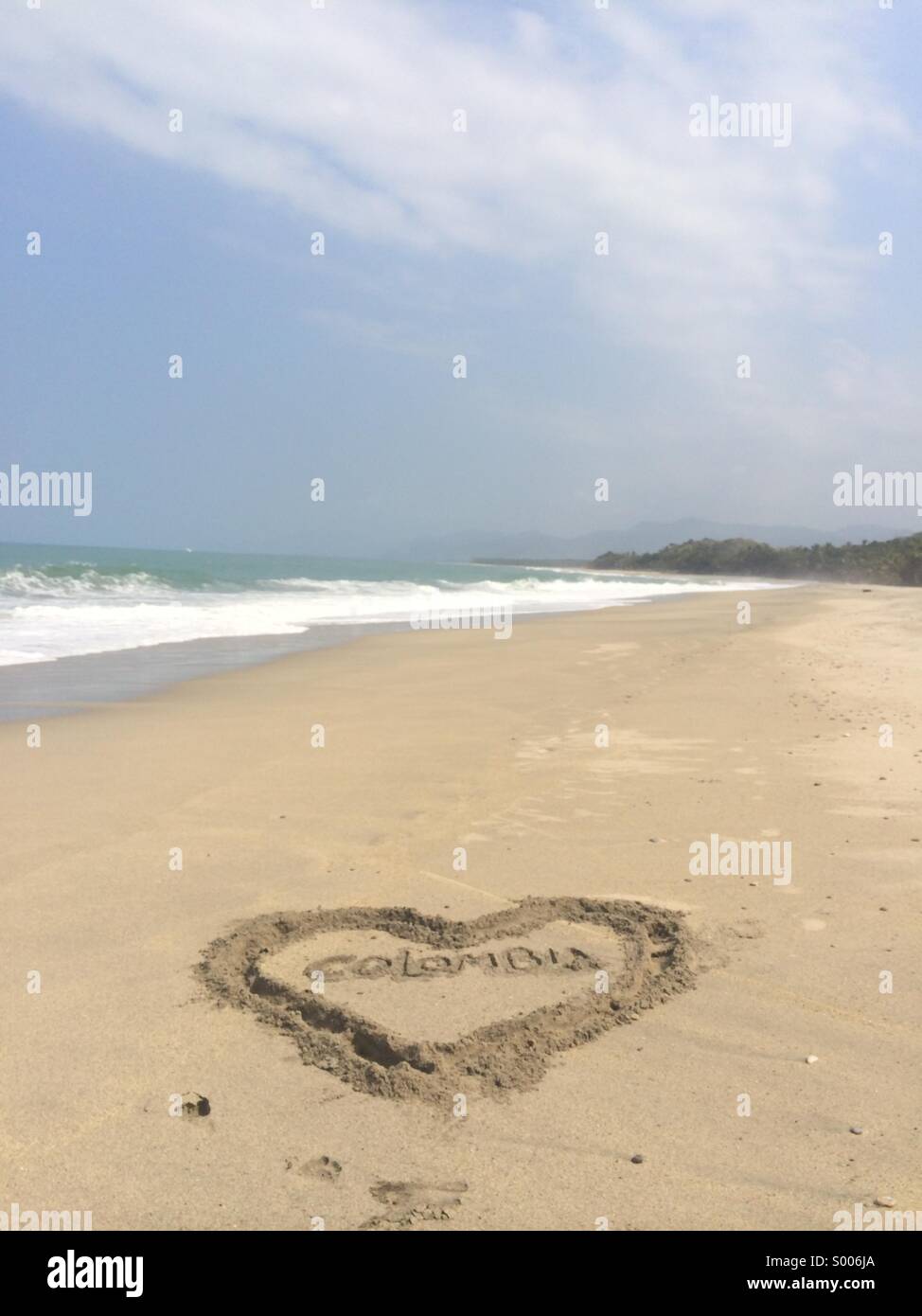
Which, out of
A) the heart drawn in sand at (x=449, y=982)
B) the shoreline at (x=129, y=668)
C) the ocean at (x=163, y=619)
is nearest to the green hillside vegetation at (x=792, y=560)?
the ocean at (x=163, y=619)

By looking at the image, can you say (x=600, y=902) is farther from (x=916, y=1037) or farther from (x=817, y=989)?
(x=916, y=1037)

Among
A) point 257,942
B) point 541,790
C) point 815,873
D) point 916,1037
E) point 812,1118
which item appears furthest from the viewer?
point 541,790

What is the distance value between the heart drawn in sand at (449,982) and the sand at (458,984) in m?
0.02

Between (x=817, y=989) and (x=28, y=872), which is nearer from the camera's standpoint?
(x=817, y=989)

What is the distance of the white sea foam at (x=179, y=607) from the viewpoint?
18375 mm

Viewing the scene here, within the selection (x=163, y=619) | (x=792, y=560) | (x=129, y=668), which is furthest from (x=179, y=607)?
(x=792, y=560)

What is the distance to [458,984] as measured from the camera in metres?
3.88

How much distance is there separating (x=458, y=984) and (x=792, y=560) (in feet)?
268

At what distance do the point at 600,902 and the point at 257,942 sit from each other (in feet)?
5.32

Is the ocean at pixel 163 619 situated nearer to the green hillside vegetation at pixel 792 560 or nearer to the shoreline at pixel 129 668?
the shoreline at pixel 129 668

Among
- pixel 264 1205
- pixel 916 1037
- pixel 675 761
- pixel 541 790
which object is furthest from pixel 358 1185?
pixel 675 761

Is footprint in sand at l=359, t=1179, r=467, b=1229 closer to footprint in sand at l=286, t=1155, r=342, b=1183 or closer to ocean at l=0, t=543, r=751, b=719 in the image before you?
footprint in sand at l=286, t=1155, r=342, b=1183
